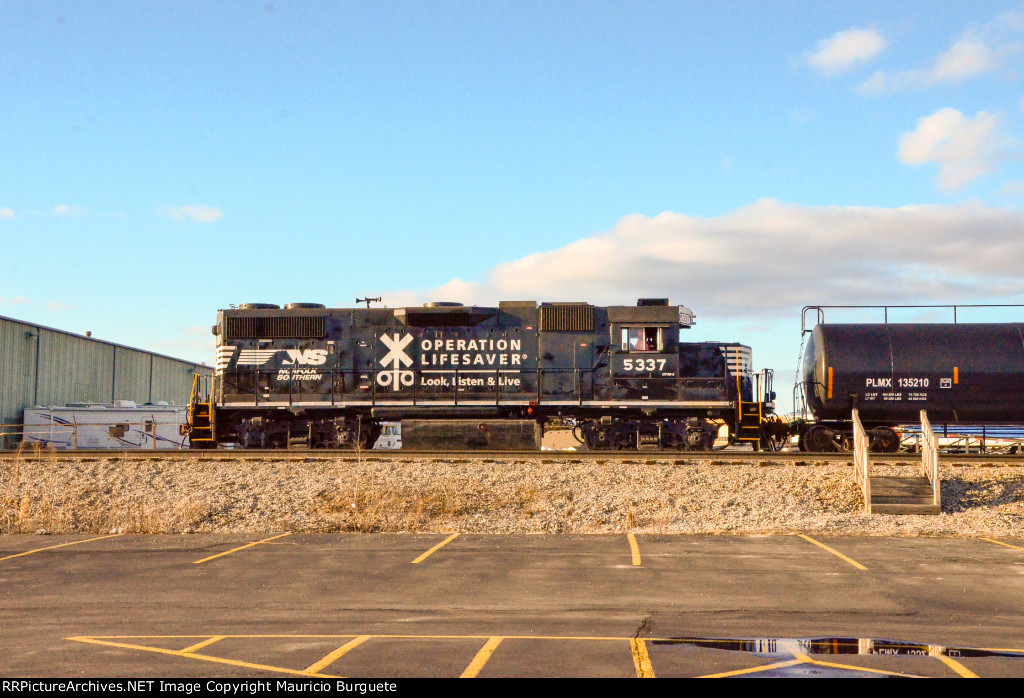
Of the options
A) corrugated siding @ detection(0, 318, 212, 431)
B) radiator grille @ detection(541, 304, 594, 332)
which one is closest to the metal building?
corrugated siding @ detection(0, 318, 212, 431)

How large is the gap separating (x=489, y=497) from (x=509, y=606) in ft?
26.4

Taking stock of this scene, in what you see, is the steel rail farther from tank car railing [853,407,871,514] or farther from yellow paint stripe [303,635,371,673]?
yellow paint stripe [303,635,371,673]

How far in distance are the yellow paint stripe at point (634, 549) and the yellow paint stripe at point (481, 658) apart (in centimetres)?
477

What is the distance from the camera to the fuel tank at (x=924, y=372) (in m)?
21.2

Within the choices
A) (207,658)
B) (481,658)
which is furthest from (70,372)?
(481,658)

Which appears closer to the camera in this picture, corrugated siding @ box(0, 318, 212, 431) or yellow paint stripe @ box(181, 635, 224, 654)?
yellow paint stripe @ box(181, 635, 224, 654)

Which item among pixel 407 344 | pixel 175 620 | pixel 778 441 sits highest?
pixel 407 344

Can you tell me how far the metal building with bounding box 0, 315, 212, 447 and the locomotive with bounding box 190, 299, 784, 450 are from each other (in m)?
22.1

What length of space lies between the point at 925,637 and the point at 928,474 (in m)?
10.7

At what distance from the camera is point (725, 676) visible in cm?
673

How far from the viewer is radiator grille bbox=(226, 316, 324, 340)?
2473 centimetres

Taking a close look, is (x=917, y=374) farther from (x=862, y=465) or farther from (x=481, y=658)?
(x=481, y=658)
